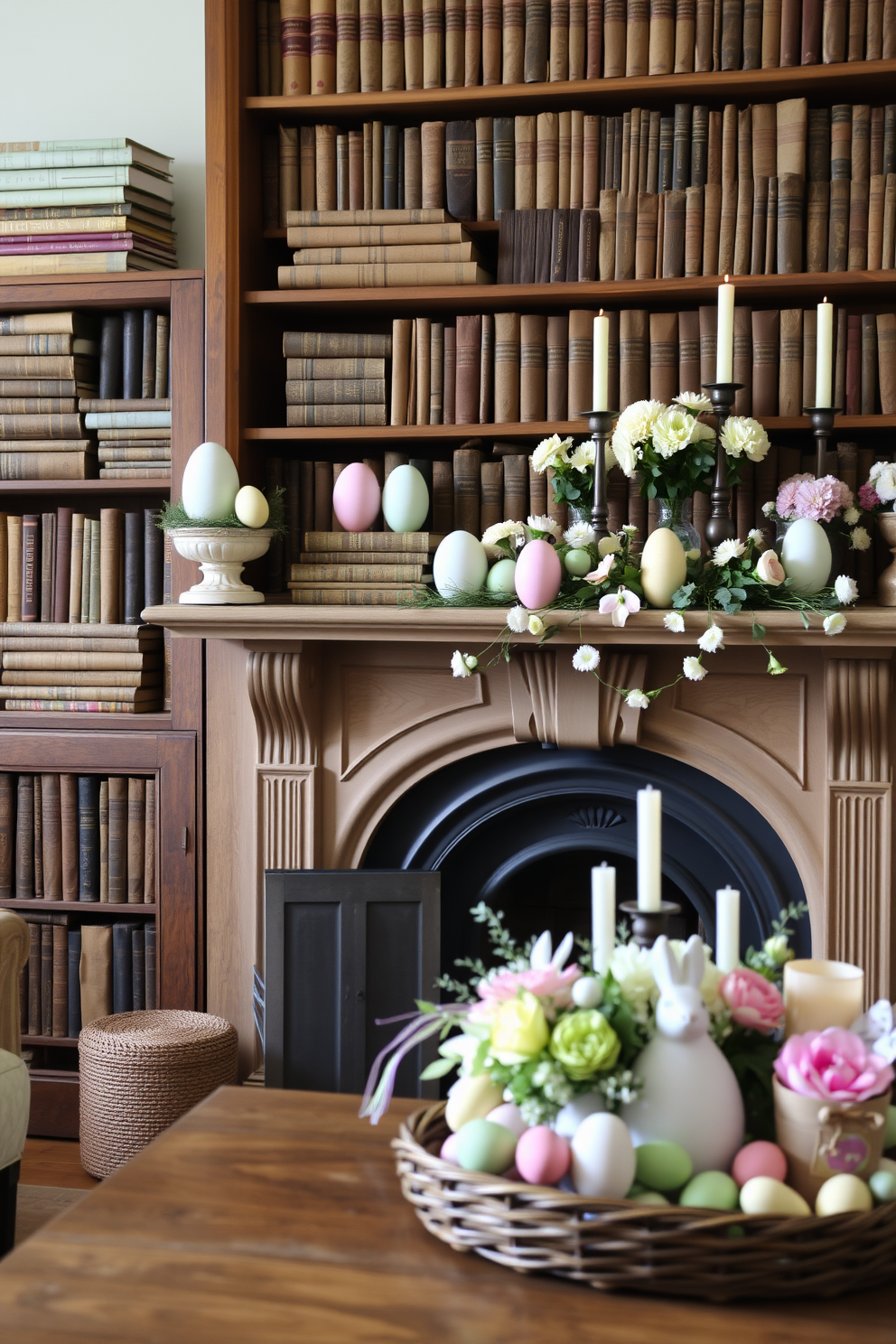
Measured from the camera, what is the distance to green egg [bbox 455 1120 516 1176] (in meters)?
1.08

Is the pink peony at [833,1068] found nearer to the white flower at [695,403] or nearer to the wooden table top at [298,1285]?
the wooden table top at [298,1285]

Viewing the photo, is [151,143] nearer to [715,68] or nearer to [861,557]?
[715,68]

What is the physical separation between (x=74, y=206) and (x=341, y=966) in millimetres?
1780

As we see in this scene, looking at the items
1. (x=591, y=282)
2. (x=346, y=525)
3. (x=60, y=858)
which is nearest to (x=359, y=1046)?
(x=60, y=858)

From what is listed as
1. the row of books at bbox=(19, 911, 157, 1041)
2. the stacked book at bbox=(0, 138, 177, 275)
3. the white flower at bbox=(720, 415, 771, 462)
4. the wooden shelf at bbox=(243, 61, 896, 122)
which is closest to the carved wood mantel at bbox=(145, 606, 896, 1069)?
the row of books at bbox=(19, 911, 157, 1041)

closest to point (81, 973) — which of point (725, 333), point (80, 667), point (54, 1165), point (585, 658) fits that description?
point (54, 1165)

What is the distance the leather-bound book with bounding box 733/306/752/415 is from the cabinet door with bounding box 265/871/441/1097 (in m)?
1.14

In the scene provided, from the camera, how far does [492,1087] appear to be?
45.8 inches

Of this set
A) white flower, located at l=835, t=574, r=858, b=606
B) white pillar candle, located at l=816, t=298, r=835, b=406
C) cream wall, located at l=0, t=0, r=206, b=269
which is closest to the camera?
white flower, located at l=835, t=574, r=858, b=606

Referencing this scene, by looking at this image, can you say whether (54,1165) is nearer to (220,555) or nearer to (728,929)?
(220,555)

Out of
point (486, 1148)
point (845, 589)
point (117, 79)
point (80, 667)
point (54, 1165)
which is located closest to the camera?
point (486, 1148)

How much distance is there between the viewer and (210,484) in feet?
8.48

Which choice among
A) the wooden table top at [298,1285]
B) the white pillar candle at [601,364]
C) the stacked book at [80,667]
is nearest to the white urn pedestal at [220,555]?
the stacked book at [80,667]

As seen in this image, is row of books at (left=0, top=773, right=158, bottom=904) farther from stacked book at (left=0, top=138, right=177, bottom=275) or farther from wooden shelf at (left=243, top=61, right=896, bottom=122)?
wooden shelf at (left=243, top=61, right=896, bottom=122)
